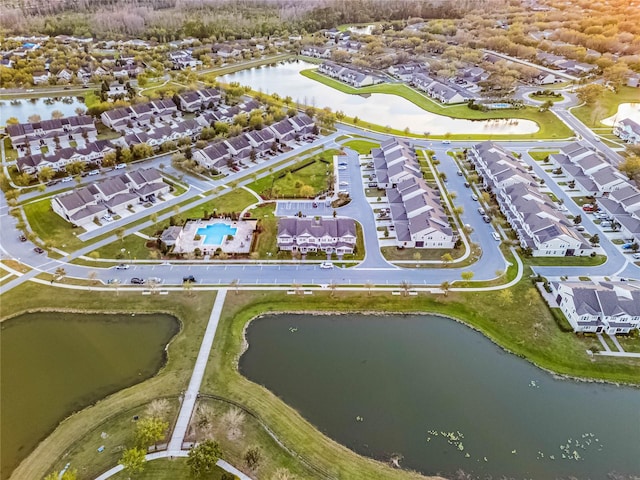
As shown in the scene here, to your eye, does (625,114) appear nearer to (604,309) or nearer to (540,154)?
(540,154)

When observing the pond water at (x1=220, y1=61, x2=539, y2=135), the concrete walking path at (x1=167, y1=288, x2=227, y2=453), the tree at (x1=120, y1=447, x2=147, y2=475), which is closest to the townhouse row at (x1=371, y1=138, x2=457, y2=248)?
the pond water at (x1=220, y1=61, x2=539, y2=135)

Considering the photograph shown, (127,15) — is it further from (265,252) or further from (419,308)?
(419,308)

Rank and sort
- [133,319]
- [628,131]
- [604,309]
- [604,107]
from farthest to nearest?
1. [604,107]
2. [628,131]
3. [133,319]
4. [604,309]

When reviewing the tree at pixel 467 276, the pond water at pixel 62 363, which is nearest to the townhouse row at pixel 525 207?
the tree at pixel 467 276

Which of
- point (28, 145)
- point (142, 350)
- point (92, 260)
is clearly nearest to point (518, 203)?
point (142, 350)

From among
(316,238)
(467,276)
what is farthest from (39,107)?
(467,276)
